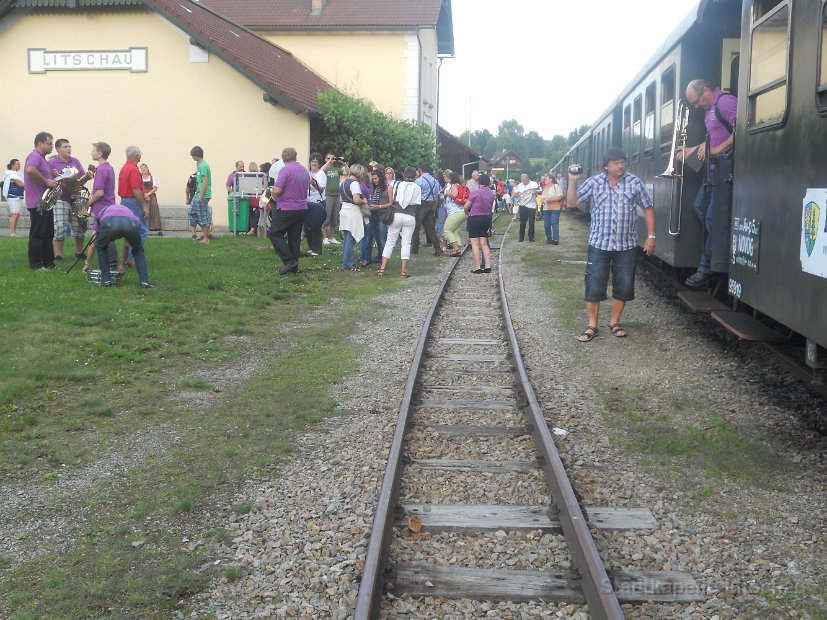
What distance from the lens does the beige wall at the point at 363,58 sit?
33438 millimetres

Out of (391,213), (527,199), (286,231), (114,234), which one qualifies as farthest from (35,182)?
(527,199)

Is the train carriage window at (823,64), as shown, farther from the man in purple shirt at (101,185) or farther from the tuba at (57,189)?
the tuba at (57,189)

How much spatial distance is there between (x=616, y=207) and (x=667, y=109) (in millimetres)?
1716

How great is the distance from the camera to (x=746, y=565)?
4.21 m

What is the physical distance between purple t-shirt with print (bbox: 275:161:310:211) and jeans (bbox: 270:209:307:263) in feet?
0.34

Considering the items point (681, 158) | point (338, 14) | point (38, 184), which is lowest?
point (38, 184)

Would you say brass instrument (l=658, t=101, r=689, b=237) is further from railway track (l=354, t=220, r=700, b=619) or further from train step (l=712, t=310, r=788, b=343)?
railway track (l=354, t=220, r=700, b=619)

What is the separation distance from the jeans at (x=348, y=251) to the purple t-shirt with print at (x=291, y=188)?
4.14 feet

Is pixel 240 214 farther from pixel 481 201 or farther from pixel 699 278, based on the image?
pixel 699 278

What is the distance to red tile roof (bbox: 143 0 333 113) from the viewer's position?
22312 mm

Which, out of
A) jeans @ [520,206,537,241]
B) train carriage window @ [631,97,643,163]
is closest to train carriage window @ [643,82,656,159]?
train carriage window @ [631,97,643,163]

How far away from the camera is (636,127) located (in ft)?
42.5

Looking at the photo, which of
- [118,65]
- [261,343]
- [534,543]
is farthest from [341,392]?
[118,65]

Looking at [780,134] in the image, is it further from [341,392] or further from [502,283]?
[502,283]
